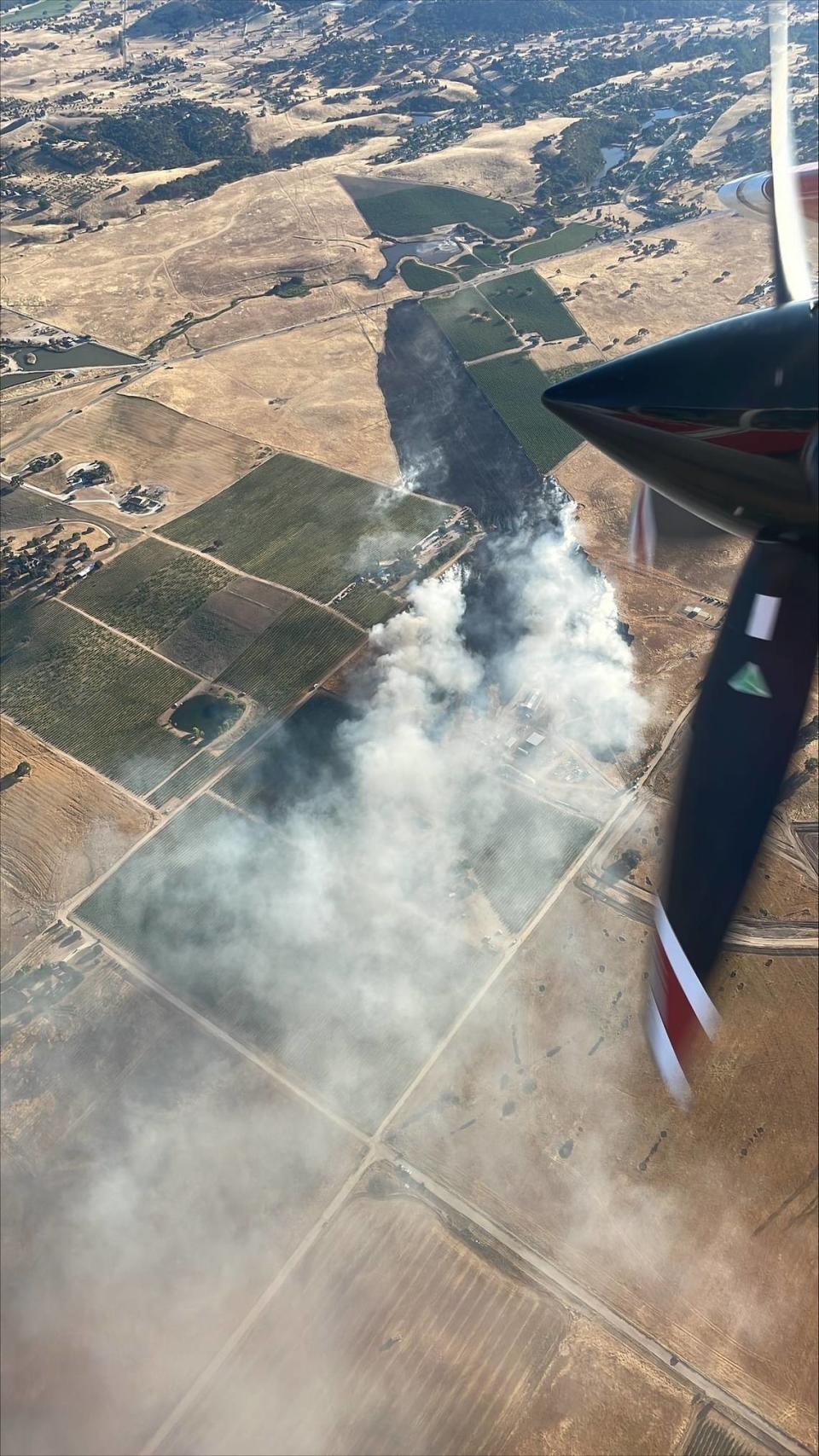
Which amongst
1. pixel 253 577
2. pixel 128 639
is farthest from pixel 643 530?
pixel 253 577

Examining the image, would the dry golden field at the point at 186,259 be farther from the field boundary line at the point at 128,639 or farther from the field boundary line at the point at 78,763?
the field boundary line at the point at 78,763

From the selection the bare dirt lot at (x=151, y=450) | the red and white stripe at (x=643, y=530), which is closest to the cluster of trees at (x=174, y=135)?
the bare dirt lot at (x=151, y=450)

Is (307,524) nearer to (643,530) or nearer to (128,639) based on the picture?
(128,639)

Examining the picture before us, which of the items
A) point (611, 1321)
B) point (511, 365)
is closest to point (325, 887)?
point (611, 1321)

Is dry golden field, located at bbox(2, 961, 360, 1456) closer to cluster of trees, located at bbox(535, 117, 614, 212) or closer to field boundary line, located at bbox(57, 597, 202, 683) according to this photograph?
field boundary line, located at bbox(57, 597, 202, 683)

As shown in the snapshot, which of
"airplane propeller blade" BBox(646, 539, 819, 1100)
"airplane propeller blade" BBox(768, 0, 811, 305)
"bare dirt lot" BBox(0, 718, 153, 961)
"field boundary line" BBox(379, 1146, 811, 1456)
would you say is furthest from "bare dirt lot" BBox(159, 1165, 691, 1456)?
A: "airplane propeller blade" BBox(768, 0, 811, 305)

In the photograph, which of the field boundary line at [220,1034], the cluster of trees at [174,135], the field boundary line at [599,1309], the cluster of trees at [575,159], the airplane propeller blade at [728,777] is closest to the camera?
the airplane propeller blade at [728,777]
